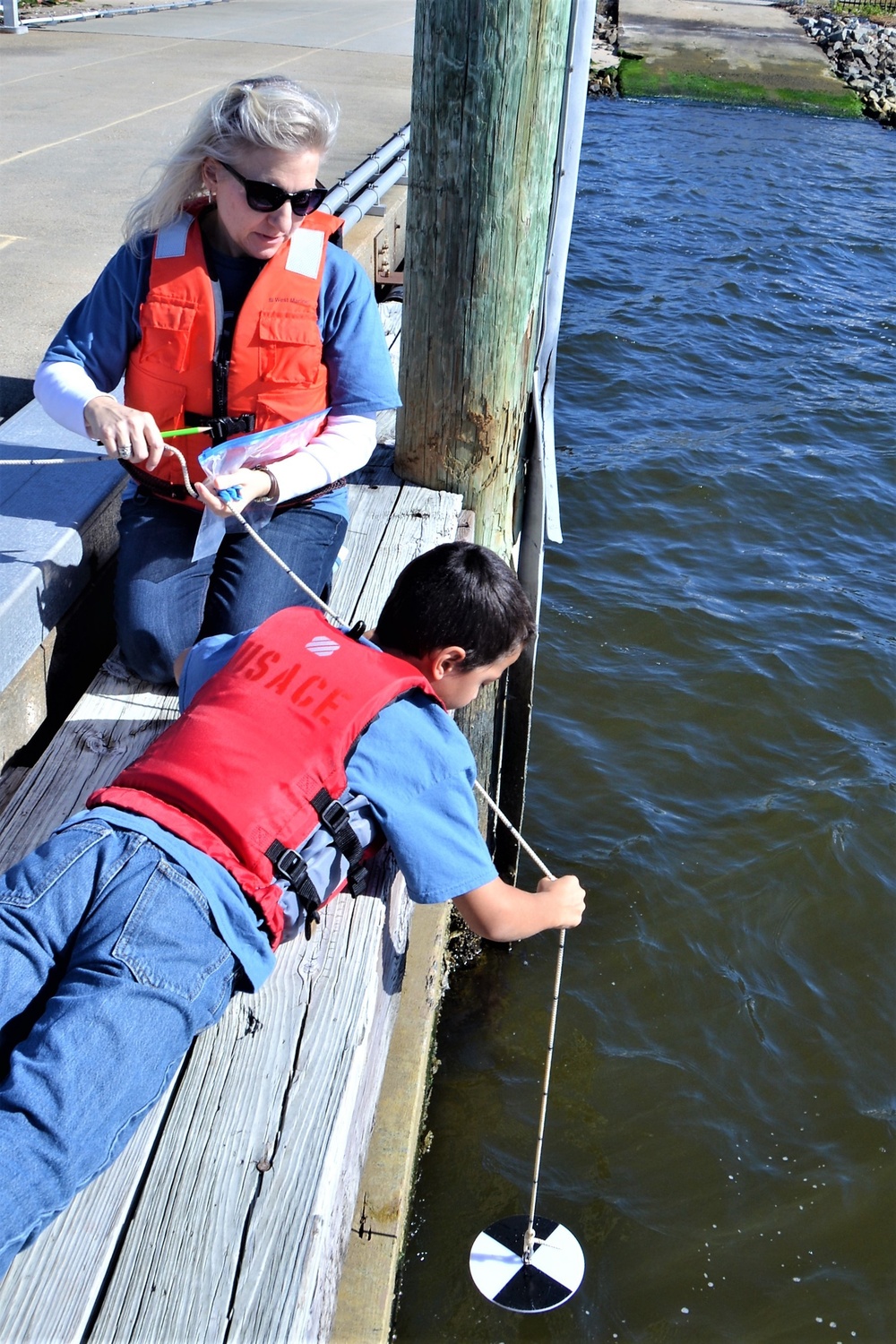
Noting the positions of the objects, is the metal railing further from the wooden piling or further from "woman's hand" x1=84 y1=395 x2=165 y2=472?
"woman's hand" x1=84 y1=395 x2=165 y2=472

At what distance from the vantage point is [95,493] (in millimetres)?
3463

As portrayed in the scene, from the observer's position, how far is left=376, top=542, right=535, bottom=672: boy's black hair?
99.8 inches

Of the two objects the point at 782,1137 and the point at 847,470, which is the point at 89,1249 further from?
the point at 847,470

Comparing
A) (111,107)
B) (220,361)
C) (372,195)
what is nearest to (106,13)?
(111,107)

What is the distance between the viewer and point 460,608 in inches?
99.7

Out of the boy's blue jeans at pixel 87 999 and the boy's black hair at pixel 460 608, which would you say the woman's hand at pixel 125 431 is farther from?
the boy's blue jeans at pixel 87 999

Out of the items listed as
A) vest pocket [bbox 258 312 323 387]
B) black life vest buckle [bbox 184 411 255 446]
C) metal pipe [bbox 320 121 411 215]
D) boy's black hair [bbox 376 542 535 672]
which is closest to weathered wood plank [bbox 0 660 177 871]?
black life vest buckle [bbox 184 411 255 446]

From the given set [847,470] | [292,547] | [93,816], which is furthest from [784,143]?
[93,816]

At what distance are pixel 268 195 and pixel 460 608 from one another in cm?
125

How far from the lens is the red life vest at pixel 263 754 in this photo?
86.4 inches

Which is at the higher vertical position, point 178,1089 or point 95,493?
point 95,493

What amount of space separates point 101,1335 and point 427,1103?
7.72 ft

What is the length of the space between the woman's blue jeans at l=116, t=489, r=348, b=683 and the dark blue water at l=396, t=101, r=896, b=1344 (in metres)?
1.92

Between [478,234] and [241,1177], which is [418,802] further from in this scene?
[478,234]
